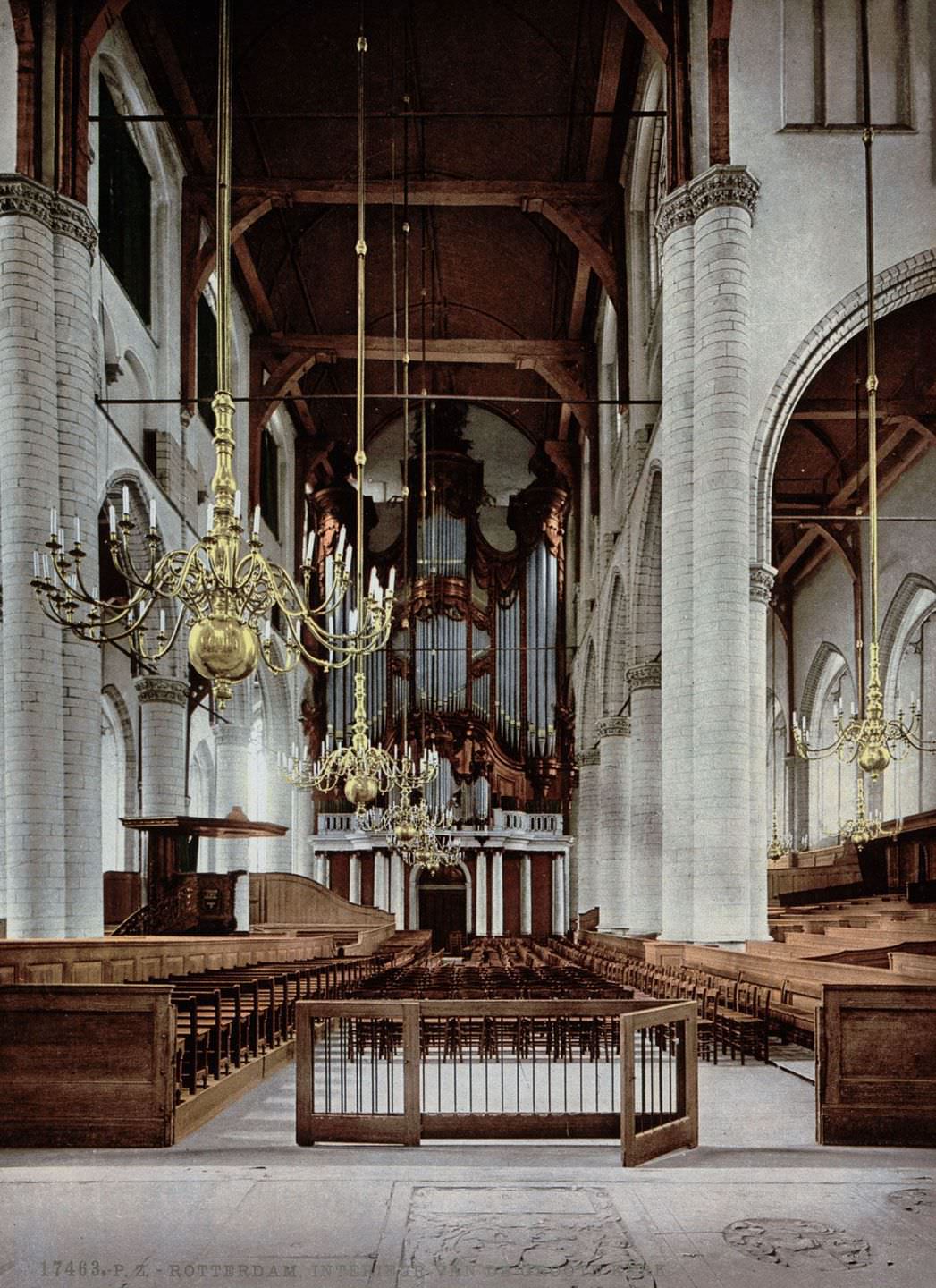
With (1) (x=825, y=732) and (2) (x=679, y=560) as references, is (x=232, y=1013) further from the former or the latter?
(1) (x=825, y=732)

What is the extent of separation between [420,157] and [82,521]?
1118cm

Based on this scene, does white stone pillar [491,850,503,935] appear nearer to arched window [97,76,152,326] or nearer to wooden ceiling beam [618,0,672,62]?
arched window [97,76,152,326]

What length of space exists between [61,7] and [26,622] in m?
7.31

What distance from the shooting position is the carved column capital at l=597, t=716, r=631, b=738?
25359mm

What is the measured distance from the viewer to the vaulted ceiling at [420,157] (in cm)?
1978

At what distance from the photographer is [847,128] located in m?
15.7

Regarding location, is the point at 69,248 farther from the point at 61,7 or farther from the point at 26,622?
the point at 26,622

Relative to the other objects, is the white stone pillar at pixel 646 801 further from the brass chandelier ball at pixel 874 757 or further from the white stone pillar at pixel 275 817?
the white stone pillar at pixel 275 817

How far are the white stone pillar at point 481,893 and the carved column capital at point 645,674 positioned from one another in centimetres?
1397

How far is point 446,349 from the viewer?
27.4 metres

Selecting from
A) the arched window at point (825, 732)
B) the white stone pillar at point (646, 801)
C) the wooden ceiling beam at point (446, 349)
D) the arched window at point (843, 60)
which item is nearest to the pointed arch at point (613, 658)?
the white stone pillar at point (646, 801)

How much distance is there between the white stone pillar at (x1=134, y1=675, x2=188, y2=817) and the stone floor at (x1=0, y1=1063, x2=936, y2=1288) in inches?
547

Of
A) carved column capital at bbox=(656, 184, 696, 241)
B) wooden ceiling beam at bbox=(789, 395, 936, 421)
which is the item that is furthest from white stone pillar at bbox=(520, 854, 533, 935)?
carved column capital at bbox=(656, 184, 696, 241)

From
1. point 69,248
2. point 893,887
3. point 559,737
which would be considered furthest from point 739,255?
point 559,737
